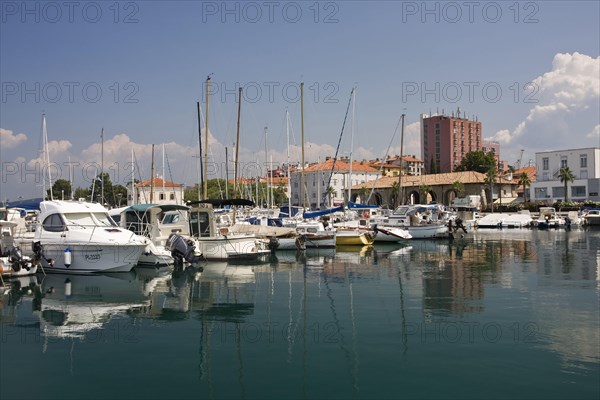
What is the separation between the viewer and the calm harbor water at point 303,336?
1050 cm

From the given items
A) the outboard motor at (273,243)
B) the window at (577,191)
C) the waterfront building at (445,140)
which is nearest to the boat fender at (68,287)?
the outboard motor at (273,243)

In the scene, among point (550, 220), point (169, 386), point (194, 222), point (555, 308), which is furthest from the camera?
point (550, 220)

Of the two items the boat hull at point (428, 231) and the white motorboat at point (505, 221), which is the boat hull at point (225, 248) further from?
the white motorboat at point (505, 221)

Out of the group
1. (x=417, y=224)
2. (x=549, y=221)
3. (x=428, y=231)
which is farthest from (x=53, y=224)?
(x=549, y=221)

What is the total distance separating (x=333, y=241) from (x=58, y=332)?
26.6m

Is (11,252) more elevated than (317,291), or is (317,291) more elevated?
(11,252)

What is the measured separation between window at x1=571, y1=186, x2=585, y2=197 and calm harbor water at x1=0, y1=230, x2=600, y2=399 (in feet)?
265

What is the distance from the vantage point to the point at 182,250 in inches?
1121

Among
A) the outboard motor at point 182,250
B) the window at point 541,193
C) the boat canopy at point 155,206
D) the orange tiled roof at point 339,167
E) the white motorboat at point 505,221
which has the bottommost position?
the white motorboat at point 505,221

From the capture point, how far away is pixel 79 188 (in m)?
126

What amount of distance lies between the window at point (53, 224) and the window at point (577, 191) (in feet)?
311

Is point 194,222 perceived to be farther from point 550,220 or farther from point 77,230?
point 550,220

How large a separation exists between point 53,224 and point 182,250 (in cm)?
627

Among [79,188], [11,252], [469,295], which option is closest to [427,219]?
[469,295]
